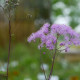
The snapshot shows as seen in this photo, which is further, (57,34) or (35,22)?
(35,22)

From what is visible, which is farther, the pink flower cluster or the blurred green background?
the blurred green background

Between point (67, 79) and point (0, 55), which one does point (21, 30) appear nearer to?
point (0, 55)

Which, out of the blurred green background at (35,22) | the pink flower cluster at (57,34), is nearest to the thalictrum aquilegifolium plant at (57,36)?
the pink flower cluster at (57,34)

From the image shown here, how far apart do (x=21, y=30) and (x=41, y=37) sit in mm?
4905

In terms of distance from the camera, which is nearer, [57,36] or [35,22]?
[57,36]

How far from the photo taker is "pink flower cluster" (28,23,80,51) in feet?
3.37

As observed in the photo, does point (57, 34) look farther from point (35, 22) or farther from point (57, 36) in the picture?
point (35, 22)

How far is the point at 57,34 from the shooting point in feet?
3.43

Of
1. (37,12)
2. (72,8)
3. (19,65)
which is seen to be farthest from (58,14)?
(19,65)

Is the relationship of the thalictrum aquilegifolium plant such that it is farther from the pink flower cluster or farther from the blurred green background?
the blurred green background

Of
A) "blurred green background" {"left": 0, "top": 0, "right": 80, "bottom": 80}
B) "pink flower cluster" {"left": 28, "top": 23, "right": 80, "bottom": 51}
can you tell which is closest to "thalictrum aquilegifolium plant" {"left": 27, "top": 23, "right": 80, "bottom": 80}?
"pink flower cluster" {"left": 28, "top": 23, "right": 80, "bottom": 51}

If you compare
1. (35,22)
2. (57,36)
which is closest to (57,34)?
(57,36)

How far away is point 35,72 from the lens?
3.45 m

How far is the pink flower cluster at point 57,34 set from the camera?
3.37ft
